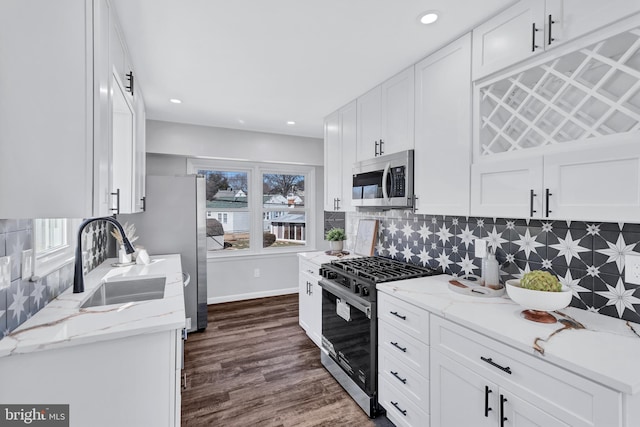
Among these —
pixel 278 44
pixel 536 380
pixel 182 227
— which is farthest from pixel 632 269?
pixel 182 227

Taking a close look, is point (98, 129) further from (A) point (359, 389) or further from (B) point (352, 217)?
(B) point (352, 217)

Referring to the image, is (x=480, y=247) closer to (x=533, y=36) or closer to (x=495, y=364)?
(x=495, y=364)

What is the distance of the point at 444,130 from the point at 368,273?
3.57 feet

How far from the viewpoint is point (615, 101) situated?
120 centimetres

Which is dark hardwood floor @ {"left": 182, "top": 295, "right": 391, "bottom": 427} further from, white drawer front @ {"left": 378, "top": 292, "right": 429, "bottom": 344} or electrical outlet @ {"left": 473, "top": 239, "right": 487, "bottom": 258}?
electrical outlet @ {"left": 473, "top": 239, "right": 487, "bottom": 258}

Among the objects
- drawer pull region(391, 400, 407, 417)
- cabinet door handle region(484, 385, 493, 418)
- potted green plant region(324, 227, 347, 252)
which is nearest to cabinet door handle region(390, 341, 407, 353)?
drawer pull region(391, 400, 407, 417)

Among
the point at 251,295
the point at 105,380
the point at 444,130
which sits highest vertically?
the point at 444,130

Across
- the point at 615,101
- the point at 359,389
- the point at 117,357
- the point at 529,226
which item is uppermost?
the point at 615,101

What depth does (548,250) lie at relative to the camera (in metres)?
1.65

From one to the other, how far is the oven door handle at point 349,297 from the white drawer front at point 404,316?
0.29 feet

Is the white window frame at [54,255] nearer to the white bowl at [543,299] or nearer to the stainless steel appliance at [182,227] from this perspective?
the stainless steel appliance at [182,227]

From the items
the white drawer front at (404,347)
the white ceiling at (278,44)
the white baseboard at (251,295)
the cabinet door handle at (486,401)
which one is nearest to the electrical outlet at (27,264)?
the white ceiling at (278,44)

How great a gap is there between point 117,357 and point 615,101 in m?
2.24

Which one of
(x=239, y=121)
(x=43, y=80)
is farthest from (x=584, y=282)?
(x=239, y=121)
